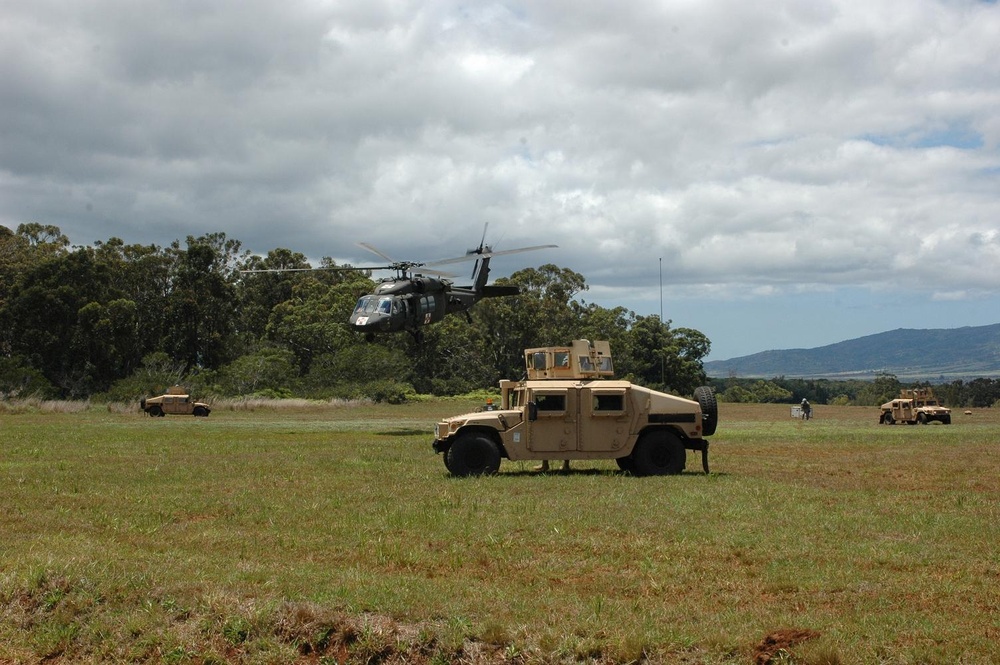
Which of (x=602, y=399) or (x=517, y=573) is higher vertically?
(x=602, y=399)

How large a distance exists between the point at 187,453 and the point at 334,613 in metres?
17.7

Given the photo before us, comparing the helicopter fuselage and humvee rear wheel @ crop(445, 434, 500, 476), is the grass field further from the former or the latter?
the helicopter fuselage

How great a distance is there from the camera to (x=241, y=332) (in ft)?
301

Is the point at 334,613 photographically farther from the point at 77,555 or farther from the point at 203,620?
the point at 77,555

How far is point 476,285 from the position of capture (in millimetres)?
43219

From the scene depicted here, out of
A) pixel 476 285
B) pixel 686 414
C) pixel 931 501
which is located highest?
pixel 476 285

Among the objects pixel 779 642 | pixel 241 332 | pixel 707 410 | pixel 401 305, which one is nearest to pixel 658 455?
pixel 707 410

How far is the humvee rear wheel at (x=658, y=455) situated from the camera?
1984 centimetres

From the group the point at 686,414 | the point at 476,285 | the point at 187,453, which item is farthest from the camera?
the point at 476,285

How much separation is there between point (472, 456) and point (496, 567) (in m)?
8.70

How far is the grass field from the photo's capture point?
27.0 feet

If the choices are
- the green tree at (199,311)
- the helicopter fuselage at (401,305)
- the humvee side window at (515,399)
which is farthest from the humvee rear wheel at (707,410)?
the green tree at (199,311)

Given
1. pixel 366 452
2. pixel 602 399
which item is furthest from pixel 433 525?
pixel 366 452

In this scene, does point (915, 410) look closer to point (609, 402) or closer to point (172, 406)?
point (609, 402)
